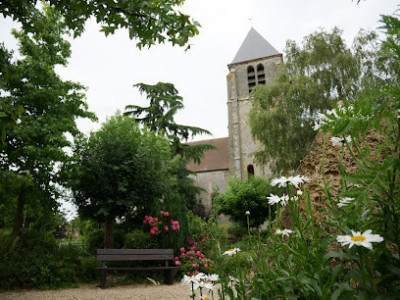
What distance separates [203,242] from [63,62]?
8060 mm

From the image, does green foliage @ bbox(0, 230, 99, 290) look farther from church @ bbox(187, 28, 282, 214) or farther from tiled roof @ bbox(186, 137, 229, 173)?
tiled roof @ bbox(186, 137, 229, 173)

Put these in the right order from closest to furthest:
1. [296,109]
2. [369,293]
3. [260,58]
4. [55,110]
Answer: [369,293]
[55,110]
[296,109]
[260,58]

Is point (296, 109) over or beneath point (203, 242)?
over

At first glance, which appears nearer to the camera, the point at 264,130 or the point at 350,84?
the point at 350,84

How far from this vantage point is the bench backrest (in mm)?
6906

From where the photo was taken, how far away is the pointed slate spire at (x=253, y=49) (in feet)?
88.4

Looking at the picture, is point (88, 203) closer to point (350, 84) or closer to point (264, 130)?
point (264, 130)

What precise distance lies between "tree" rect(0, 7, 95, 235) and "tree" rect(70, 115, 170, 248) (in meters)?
0.84

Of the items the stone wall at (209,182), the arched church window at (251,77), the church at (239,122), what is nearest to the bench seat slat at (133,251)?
the church at (239,122)

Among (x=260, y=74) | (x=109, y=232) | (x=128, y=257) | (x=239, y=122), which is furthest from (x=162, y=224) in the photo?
(x=260, y=74)

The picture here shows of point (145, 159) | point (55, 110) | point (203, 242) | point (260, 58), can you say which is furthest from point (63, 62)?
point (260, 58)

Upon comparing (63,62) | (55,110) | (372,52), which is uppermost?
(372,52)

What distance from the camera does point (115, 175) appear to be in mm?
8930

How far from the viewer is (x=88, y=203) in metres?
9.17
